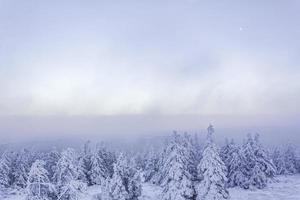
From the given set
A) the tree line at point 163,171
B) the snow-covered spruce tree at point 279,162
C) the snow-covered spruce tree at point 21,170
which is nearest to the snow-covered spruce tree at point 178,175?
the tree line at point 163,171

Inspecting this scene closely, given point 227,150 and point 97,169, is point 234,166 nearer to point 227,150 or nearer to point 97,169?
point 227,150

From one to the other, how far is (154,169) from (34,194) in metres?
67.2

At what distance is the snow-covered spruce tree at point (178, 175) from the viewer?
43.9 m

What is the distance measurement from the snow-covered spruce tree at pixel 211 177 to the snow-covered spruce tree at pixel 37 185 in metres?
32.9

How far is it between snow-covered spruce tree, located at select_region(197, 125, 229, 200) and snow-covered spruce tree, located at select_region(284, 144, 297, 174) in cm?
5671

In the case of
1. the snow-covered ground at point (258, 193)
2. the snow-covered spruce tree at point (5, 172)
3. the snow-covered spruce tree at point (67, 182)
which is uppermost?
the snow-covered spruce tree at point (67, 182)

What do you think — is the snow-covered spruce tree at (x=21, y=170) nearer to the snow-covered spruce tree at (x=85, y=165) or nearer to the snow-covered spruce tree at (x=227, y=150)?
the snow-covered spruce tree at (x=85, y=165)

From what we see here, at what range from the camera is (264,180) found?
67.6 m

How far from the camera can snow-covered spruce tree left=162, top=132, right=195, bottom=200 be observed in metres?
43.9

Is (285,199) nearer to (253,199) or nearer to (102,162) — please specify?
(253,199)

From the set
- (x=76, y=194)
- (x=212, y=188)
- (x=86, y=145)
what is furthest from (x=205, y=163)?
(x=86, y=145)

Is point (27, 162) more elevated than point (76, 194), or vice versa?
point (76, 194)

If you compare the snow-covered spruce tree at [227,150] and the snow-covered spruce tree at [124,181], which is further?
the snow-covered spruce tree at [227,150]

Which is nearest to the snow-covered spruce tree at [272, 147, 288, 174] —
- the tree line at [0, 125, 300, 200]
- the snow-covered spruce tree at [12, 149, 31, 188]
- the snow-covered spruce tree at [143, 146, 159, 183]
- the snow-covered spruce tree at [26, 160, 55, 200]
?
the tree line at [0, 125, 300, 200]
